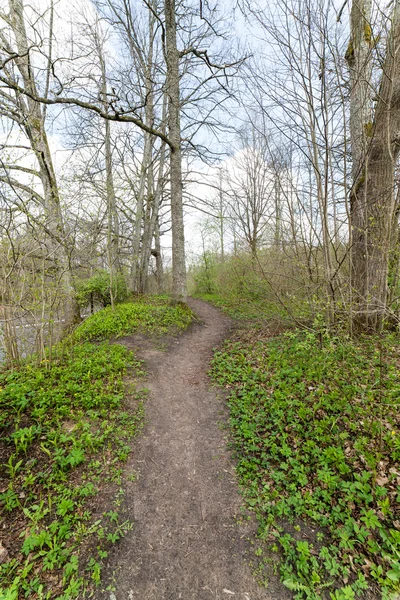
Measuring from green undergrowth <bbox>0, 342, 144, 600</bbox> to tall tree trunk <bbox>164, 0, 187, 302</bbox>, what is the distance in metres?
4.11

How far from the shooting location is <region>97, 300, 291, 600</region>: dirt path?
5.47ft

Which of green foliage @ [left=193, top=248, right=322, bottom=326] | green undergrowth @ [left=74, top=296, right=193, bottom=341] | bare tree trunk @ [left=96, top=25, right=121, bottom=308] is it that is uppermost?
bare tree trunk @ [left=96, top=25, right=121, bottom=308]

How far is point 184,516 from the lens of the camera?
2135mm

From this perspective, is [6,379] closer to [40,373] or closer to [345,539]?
[40,373]

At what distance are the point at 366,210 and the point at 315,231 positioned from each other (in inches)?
29.5

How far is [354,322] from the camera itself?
471 centimetres

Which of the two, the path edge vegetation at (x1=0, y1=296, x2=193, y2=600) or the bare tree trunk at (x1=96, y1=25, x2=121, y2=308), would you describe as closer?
the path edge vegetation at (x1=0, y1=296, x2=193, y2=600)

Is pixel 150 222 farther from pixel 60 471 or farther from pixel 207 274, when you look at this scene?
pixel 60 471

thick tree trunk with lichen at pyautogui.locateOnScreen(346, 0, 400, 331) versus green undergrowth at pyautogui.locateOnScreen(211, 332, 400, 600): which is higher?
thick tree trunk with lichen at pyautogui.locateOnScreen(346, 0, 400, 331)

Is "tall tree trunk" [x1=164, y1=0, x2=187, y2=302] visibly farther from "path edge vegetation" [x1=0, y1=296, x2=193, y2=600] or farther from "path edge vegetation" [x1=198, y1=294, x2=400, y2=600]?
"path edge vegetation" [x1=198, y1=294, x2=400, y2=600]

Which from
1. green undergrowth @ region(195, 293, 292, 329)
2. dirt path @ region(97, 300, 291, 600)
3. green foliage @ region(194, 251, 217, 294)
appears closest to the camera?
dirt path @ region(97, 300, 291, 600)

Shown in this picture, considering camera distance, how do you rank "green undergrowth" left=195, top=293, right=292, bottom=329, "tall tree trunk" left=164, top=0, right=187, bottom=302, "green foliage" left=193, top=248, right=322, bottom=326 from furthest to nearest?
"tall tree trunk" left=164, top=0, right=187, bottom=302
"green undergrowth" left=195, top=293, right=292, bottom=329
"green foliage" left=193, top=248, right=322, bottom=326

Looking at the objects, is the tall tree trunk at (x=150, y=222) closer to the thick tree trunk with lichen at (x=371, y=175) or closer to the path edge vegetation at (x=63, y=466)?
the path edge vegetation at (x=63, y=466)

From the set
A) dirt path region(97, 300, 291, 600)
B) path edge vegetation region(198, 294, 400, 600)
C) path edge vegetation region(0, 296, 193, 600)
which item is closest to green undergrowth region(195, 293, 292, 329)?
path edge vegetation region(198, 294, 400, 600)
